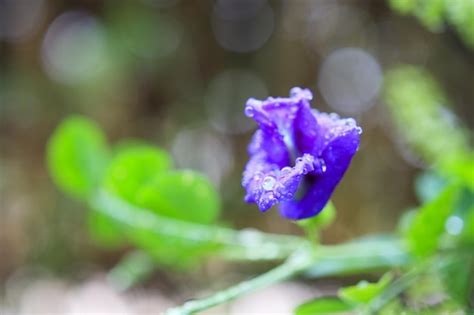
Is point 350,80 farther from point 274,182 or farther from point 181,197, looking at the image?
point 274,182

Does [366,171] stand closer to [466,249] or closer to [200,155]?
[200,155]

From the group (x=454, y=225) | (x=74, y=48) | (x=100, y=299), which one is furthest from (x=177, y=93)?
(x=454, y=225)

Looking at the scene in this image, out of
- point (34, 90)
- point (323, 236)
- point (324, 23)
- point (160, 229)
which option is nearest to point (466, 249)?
point (160, 229)

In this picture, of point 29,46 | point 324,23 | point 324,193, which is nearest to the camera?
point 324,193

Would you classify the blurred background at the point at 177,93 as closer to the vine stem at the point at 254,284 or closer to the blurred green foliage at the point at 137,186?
the blurred green foliage at the point at 137,186

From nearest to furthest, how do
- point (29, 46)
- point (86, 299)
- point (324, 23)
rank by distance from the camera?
point (86, 299) → point (324, 23) → point (29, 46)

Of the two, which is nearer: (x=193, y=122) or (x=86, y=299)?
(x=86, y=299)
